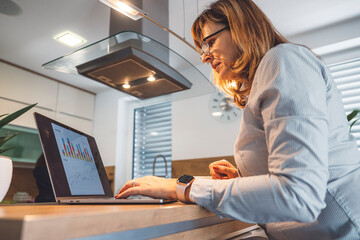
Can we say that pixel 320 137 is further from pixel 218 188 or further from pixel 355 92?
pixel 355 92

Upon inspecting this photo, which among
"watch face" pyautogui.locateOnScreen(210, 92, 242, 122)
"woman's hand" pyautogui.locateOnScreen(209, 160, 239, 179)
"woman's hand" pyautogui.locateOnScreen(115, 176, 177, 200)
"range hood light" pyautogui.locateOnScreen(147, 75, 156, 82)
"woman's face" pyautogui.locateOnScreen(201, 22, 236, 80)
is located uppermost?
"watch face" pyautogui.locateOnScreen(210, 92, 242, 122)

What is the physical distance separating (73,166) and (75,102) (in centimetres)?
330

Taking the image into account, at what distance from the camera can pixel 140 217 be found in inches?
15.7

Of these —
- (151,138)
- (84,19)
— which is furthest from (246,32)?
(151,138)

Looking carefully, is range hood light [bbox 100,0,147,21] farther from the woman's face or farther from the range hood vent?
the woman's face

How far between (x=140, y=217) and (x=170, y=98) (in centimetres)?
149

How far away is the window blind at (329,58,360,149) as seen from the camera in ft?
8.04

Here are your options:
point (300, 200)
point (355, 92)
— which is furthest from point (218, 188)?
point (355, 92)

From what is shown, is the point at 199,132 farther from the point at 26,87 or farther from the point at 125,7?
the point at 26,87

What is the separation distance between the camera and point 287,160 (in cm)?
53

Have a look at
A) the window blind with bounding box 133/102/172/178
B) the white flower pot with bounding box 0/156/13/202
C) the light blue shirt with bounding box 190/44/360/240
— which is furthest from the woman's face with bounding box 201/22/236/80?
the window blind with bounding box 133/102/172/178

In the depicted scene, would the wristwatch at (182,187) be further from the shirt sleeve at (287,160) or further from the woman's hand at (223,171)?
the woman's hand at (223,171)

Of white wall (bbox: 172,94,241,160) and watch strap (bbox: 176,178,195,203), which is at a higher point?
white wall (bbox: 172,94,241,160)

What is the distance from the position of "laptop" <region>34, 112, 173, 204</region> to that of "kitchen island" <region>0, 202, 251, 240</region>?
9 cm
